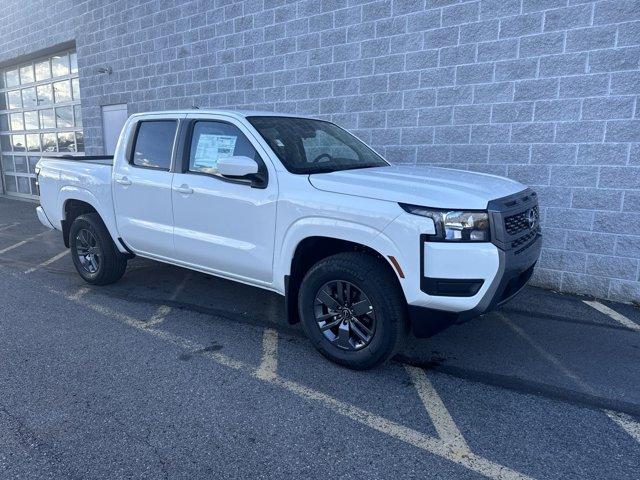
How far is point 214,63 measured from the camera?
856cm

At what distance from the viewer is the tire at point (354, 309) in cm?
331

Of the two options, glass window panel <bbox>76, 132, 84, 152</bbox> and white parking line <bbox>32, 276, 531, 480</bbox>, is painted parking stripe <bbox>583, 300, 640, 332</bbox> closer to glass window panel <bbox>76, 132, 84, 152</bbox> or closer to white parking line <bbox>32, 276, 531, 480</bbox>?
white parking line <bbox>32, 276, 531, 480</bbox>

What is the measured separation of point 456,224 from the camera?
10.2 ft

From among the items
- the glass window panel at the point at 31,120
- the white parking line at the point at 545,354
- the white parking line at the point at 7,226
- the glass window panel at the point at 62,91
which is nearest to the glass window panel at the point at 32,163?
the glass window panel at the point at 31,120

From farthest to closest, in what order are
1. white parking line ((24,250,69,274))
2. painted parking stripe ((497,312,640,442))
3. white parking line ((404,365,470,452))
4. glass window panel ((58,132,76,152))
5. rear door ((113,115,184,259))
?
glass window panel ((58,132,76,152)) < white parking line ((24,250,69,274)) < rear door ((113,115,184,259)) < painted parking stripe ((497,312,640,442)) < white parking line ((404,365,470,452))

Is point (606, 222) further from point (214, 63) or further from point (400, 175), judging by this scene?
point (214, 63)

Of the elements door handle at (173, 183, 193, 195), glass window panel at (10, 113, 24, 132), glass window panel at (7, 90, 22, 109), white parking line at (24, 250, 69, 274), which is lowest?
white parking line at (24, 250, 69, 274)

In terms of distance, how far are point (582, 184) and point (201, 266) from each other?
407 centimetres

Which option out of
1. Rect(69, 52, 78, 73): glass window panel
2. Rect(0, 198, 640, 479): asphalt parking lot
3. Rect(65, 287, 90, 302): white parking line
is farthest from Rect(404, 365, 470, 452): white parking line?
Rect(69, 52, 78, 73): glass window panel

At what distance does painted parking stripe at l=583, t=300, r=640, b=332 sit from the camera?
15.1 feet

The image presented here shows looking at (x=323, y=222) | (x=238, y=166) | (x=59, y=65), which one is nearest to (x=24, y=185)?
(x=59, y=65)

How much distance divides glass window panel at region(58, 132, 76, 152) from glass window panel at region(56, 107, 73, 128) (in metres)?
0.23

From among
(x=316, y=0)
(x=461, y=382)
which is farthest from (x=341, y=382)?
(x=316, y=0)

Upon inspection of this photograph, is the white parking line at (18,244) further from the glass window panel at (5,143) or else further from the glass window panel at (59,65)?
the glass window panel at (5,143)
